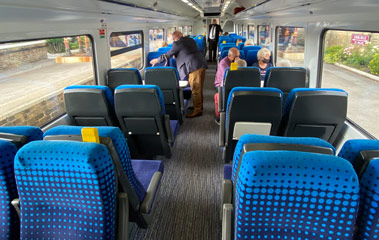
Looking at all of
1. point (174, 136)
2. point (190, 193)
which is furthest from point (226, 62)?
point (190, 193)

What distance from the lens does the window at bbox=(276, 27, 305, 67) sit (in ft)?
15.3

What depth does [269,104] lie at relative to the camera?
2479mm

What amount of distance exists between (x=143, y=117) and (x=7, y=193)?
1.73m

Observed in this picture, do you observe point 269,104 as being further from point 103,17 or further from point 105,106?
point 103,17

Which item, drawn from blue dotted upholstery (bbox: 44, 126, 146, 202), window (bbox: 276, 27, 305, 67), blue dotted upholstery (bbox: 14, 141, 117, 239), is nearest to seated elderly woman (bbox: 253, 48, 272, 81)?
window (bbox: 276, 27, 305, 67)

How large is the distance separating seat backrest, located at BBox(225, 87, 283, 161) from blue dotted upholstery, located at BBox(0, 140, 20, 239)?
5.89 feet

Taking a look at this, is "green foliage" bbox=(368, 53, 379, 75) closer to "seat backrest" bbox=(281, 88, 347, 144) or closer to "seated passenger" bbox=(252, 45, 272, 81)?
"seat backrest" bbox=(281, 88, 347, 144)

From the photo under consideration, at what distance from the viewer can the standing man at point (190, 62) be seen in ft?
17.4

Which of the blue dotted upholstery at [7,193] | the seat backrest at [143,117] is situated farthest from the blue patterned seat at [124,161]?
the seat backrest at [143,117]

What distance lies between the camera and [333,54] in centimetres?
356

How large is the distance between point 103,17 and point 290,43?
147 inches

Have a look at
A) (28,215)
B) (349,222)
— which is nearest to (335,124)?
(349,222)

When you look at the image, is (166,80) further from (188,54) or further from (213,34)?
(213,34)

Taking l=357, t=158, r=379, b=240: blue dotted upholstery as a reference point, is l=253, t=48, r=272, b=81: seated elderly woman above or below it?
above
